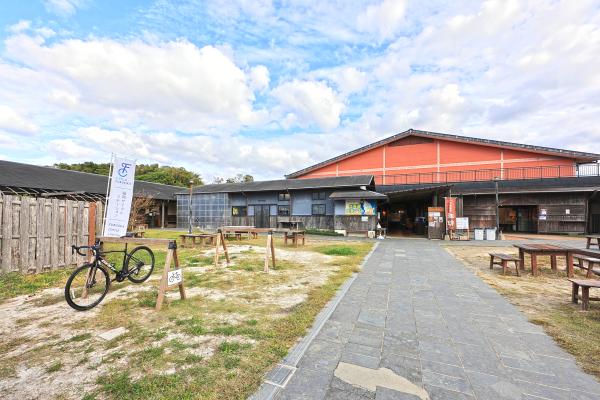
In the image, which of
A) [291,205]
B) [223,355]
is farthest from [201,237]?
[291,205]

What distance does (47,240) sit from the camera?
21.2 feet

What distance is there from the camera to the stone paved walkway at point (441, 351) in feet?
7.42

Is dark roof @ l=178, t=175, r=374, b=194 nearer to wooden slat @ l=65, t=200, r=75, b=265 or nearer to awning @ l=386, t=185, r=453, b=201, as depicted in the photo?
awning @ l=386, t=185, r=453, b=201

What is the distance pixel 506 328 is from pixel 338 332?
2392mm

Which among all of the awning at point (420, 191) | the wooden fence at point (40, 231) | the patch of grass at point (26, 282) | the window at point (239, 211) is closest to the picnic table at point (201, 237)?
the wooden fence at point (40, 231)

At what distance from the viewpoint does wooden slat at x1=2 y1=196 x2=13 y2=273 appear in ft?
18.9

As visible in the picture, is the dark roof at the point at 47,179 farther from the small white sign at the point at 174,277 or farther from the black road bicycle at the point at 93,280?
the small white sign at the point at 174,277

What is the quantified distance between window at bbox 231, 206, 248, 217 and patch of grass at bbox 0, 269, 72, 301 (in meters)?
16.5

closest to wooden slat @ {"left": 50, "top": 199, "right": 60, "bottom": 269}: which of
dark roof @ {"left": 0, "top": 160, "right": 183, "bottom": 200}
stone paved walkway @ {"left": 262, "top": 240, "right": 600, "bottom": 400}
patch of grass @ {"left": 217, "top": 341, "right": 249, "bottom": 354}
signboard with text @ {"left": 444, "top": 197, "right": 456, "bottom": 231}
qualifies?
patch of grass @ {"left": 217, "top": 341, "right": 249, "bottom": 354}

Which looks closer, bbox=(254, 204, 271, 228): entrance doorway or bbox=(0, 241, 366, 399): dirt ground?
bbox=(0, 241, 366, 399): dirt ground

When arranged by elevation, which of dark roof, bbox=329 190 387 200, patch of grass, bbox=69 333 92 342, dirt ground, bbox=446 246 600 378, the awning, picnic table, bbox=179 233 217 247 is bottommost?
dirt ground, bbox=446 246 600 378

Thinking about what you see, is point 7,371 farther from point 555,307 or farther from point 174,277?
point 555,307

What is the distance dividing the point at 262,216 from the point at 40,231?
1600 cm

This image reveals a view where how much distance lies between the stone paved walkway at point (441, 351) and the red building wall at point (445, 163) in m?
23.3
